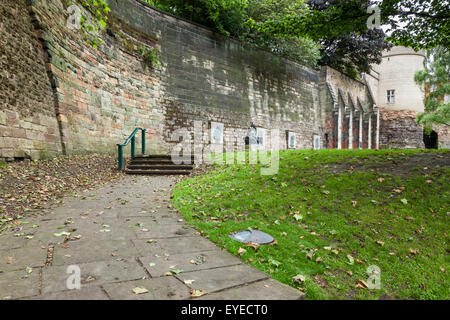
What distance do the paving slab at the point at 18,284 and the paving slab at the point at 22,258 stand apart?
5.7 inches

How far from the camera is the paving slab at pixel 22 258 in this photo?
2.69m

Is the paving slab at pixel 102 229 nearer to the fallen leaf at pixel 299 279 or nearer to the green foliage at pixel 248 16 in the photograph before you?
the fallen leaf at pixel 299 279

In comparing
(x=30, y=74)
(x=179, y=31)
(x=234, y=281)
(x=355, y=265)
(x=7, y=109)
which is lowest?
(x=355, y=265)

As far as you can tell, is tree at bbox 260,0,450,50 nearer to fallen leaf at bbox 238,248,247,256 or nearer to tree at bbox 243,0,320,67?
fallen leaf at bbox 238,248,247,256

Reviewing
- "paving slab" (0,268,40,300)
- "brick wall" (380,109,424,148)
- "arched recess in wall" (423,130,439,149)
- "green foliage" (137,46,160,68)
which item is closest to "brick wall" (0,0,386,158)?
"green foliage" (137,46,160,68)

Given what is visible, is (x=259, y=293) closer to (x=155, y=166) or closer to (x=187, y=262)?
(x=187, y=262)

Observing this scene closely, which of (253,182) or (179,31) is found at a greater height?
(179,31)

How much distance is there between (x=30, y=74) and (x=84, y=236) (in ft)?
19.6

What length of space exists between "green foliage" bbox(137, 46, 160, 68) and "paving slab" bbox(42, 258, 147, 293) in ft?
37.6

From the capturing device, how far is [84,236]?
362cm

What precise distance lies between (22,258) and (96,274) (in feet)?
3.30

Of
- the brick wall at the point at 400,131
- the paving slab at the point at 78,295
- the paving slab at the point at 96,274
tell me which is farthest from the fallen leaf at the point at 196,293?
the brick wall at the point at 400,131
